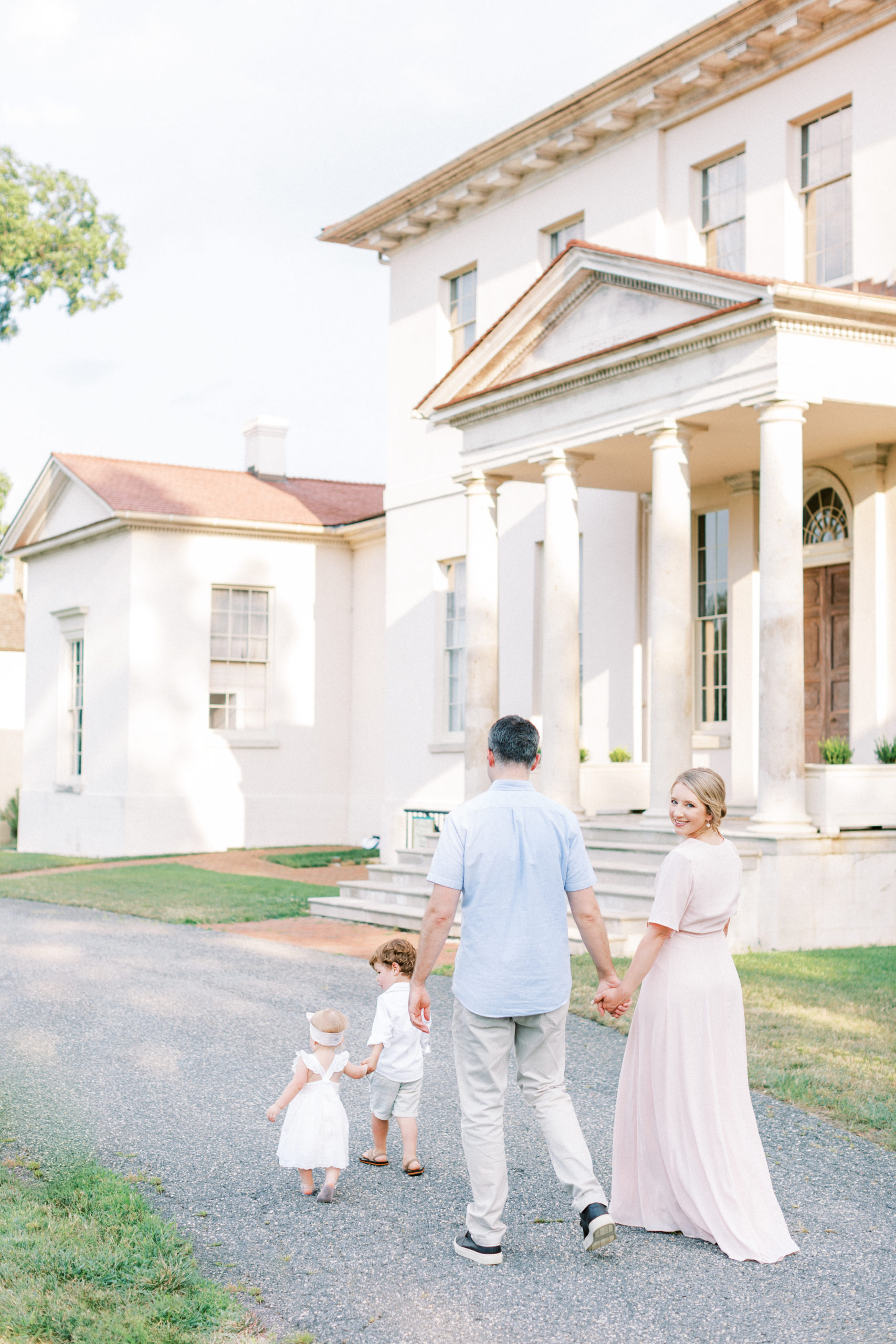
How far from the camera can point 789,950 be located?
38.1 feet

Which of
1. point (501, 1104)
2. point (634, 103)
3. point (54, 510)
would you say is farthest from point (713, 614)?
point (54, 510)

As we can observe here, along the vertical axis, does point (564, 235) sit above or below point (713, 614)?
above

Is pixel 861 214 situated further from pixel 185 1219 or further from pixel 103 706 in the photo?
pixel 103 706

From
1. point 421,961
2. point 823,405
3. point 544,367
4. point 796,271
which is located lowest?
point 421,961

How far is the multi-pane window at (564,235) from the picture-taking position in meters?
17.9

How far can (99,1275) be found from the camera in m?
4.34

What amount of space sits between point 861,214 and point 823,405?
2831mm

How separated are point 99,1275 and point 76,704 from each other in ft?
70.0

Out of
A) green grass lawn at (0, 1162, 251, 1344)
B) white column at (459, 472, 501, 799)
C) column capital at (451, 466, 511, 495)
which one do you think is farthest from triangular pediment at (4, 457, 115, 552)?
green grass lawn at (0, 1162, 251, 1344)

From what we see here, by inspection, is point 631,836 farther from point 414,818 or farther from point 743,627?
point 414,818

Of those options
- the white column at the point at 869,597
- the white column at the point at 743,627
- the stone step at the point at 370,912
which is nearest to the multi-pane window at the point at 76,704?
the stone step at the point at 370,912

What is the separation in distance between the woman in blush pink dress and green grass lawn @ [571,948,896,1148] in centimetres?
163

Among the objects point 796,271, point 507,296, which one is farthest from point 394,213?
point 796,271

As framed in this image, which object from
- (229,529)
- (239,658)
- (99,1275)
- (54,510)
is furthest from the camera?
(54,510)
